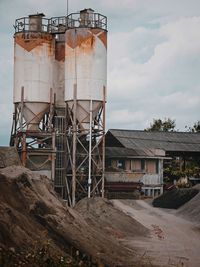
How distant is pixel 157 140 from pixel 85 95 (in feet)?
56.0

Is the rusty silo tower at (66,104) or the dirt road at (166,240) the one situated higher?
the rusty silo tower at (66,104)

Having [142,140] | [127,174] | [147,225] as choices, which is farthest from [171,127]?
Answer: [147,225]

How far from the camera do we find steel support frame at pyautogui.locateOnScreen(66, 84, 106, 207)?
57.4 meters

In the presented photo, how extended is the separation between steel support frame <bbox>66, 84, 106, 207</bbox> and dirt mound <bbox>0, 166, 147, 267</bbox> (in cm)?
2259

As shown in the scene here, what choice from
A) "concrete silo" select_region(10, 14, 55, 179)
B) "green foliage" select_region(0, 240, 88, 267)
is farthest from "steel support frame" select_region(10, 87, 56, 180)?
"green foliage" select_region(0, 240, 88, 267)

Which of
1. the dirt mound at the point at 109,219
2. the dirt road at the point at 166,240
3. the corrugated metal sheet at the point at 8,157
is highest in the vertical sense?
the corrugated metal sheet at the point at 8,157

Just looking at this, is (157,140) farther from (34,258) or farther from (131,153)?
(34,258)

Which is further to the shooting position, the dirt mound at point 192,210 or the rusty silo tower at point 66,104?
the rusty silo tower at point 66,104

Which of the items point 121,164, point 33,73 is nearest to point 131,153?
point 121,164

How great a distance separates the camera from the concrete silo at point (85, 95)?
5775 cm

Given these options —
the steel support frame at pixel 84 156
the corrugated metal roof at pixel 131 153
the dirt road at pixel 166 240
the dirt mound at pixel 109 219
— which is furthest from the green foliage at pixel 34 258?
the corrugated metal roof at pixel 131 153

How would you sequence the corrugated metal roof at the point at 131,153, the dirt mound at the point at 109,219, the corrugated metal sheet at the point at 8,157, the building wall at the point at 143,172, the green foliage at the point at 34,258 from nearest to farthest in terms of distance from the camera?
the green foliage at the point at 34,258
the dirt mound at the point at 109,219
the corrugated metal sheet at the point at 8,157
the building wall at the point at 143,172
the corrugated metal roof at the point at 131,153

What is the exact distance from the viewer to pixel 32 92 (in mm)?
58875

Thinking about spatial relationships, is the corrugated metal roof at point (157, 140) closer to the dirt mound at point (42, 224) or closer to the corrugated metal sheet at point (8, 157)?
the corrugated metal sheet at point (8, 157)
